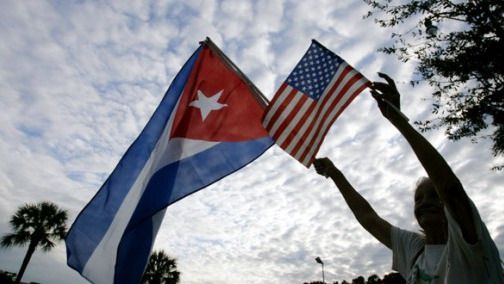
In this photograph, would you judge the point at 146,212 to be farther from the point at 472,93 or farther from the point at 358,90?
the point at 472,93

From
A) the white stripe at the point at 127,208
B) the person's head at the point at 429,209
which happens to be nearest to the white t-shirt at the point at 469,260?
the person's head at the point at 429,209

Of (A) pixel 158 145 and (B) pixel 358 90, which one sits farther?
(A) pixel 158 145

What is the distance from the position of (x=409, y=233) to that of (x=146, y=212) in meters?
2.46

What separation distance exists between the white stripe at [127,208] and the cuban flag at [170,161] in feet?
0.03

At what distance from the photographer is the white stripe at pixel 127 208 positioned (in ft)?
12.0

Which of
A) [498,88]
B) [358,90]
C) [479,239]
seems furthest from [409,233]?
[498,88]

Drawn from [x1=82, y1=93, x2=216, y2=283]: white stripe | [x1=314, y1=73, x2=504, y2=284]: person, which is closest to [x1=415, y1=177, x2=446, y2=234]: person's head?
[x1=314, y1=73, x2=504, y2=284]: person

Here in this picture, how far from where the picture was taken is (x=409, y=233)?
2500 mm

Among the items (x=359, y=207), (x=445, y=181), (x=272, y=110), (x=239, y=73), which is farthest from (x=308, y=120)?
(x=445, y=181)

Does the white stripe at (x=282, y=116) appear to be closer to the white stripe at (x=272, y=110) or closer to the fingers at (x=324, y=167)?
the white stripe at (x=272, y=110)

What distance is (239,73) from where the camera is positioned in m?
4.29

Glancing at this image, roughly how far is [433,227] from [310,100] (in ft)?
6.45

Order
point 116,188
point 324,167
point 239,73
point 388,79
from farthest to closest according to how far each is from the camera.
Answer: point 239,73 → point 116,188 → point 324,167 → point 388,79

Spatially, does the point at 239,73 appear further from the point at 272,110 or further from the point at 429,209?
the point at 429,209
